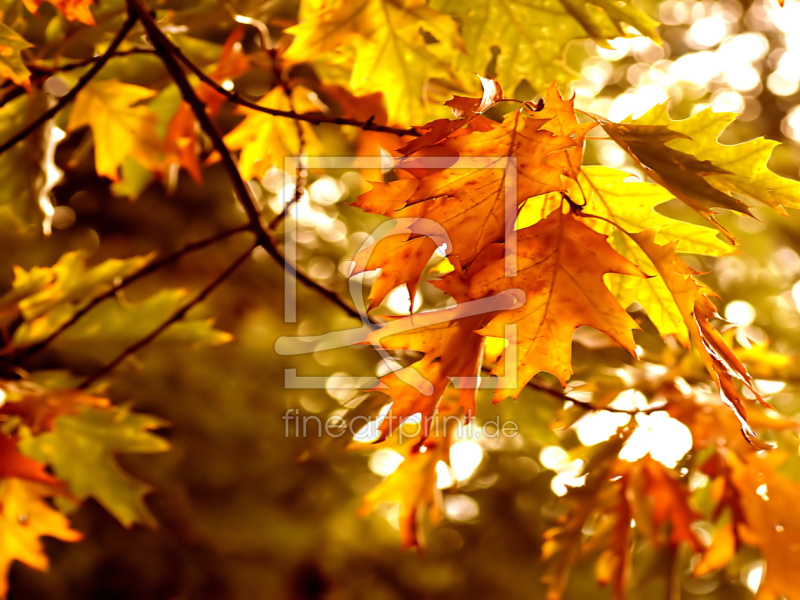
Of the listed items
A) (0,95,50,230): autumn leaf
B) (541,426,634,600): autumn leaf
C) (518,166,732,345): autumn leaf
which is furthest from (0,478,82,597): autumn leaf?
(518,166,732,345): autumn leaf

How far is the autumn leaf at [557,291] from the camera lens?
83 cm

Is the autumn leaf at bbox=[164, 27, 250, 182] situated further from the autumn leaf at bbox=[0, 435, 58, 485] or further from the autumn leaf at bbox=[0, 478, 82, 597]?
the autumn leaf at bbox=[0, 478, 82, 597]

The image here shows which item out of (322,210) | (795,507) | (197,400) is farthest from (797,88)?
(197,400)

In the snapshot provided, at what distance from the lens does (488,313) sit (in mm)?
848

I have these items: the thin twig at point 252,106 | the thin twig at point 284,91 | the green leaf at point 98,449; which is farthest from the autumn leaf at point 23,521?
the thin twig at point 252,106

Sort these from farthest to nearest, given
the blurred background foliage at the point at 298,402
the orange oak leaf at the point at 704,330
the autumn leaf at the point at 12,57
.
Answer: the blurred background foliage at the point at 298,402 < the autumn leaf at the point at 12,57 < the orange oak leaf at the point at 704,330

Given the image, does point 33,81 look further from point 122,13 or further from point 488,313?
point 488,313

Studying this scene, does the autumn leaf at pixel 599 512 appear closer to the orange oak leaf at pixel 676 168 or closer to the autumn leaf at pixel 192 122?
the orange oak leaf at pixel 676 168

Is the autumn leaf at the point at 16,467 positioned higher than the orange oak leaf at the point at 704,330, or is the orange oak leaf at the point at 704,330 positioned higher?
the orange oak leaf at the point at 704,330

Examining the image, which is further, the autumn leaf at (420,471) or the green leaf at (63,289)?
the green leaf at (63,289)

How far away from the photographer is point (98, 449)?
171 centimetres

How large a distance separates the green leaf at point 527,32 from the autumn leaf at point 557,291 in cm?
47

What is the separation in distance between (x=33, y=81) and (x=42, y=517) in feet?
3.09

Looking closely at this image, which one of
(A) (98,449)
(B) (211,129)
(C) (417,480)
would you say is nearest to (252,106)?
(B) (211,129)
